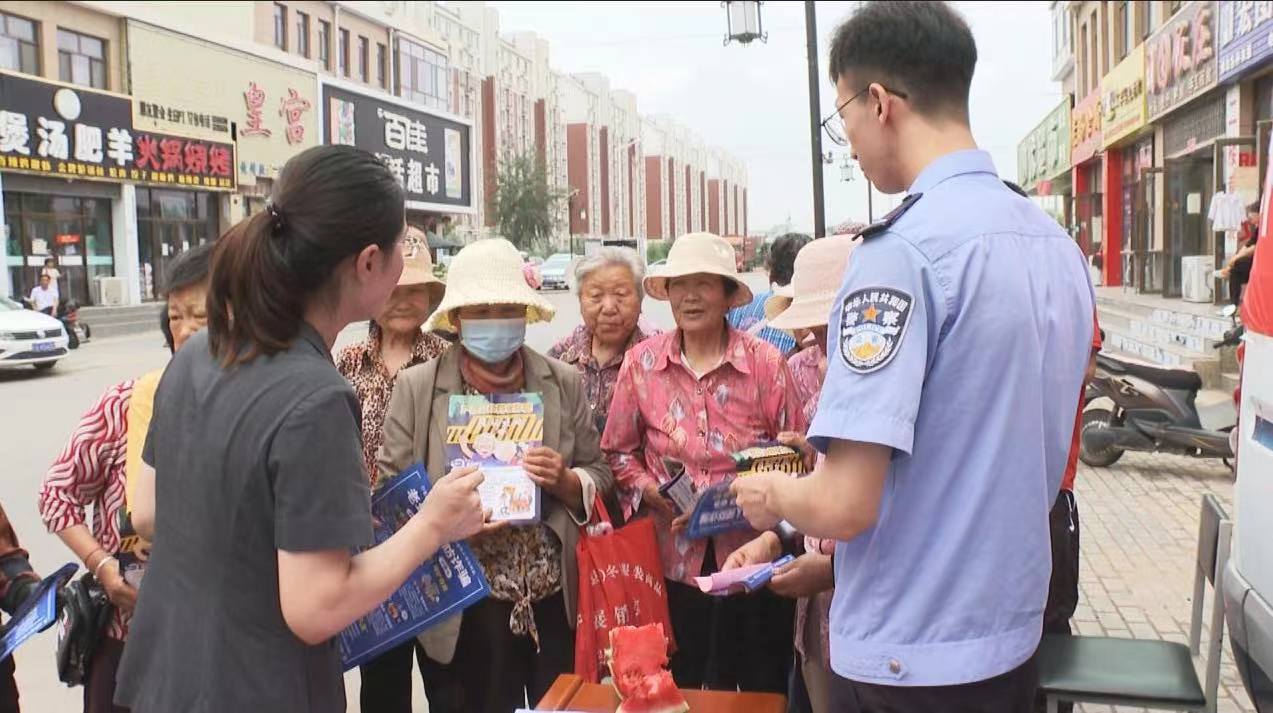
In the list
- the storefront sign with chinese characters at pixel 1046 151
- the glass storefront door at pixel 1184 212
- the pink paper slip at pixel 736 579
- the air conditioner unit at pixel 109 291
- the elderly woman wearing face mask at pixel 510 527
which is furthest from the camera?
the storefront sign with chinese characters at pixel 1046 151

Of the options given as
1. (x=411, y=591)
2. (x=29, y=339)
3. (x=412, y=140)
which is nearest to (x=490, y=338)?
(x=411, y=591)

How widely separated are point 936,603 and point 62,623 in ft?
6.91

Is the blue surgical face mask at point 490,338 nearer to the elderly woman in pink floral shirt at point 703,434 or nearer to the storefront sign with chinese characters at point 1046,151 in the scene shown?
the elderly woman in pink floral shirt at point 703,434

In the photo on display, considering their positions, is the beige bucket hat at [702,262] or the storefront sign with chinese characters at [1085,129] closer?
the beige bucket hat at [702,262]

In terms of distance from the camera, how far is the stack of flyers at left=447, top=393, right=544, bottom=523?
9.22 feet

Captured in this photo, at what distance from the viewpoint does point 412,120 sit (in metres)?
37.8

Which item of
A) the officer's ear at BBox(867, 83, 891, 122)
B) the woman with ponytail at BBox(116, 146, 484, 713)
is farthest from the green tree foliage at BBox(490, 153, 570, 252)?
the officer's ear at BBox(867, 83, 891, 122)

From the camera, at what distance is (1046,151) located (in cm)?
3266

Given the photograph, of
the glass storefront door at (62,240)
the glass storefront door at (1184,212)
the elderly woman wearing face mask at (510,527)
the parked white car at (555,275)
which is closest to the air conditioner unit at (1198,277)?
the glass storefront door at (1184,212)

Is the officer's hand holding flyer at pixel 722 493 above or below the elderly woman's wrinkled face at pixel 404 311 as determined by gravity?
below

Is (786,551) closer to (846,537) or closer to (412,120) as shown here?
(846,537)

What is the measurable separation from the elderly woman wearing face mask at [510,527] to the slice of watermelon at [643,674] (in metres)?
0.62

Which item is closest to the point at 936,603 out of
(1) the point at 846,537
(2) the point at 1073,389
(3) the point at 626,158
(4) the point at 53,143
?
(1) the point at 846,537

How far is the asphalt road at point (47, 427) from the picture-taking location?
404 cm
